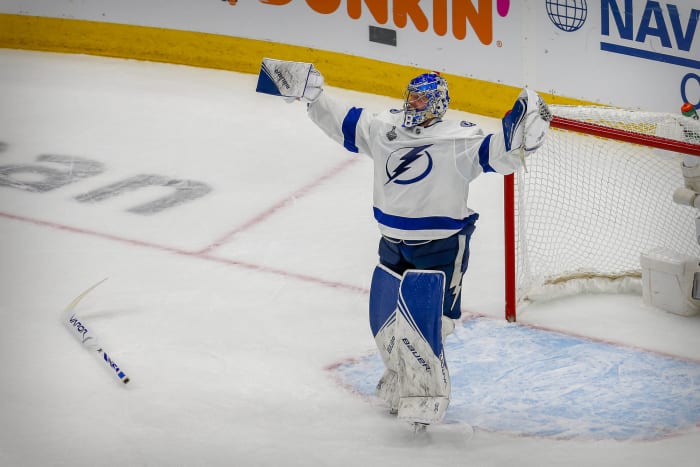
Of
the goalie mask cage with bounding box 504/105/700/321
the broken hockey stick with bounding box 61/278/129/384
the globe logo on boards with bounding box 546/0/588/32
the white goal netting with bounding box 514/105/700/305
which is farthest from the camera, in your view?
the globe logo on boards with bounding box 546/0/588/32

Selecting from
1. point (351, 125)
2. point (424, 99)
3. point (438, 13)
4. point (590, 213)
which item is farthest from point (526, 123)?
point (438, 13)

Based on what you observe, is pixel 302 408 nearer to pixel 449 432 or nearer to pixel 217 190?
pixel 449 432

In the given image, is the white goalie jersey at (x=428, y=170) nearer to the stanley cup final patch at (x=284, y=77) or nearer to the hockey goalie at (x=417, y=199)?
the hockey goalie at (x=417, y=199)

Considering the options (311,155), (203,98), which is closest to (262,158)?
(311,155)

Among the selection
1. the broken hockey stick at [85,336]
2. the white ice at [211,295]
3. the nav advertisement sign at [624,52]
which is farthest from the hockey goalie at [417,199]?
the nav advertisement sign at [624,52]

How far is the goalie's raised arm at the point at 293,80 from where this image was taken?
3.81 m

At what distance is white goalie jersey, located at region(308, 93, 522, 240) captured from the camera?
368 cm

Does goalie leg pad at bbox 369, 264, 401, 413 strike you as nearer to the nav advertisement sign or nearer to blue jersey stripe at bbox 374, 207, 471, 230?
blue jersey stripe at bbox 374, 207, 471, 230

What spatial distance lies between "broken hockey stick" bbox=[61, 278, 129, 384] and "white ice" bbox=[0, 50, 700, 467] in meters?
0.03

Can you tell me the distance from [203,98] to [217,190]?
1383 mm

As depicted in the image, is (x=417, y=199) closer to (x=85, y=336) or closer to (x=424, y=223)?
(x=424, y=223)

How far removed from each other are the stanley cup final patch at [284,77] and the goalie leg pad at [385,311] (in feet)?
1.98

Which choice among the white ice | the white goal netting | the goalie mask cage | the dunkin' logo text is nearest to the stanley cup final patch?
the white ice

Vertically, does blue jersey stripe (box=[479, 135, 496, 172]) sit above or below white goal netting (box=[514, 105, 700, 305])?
above
